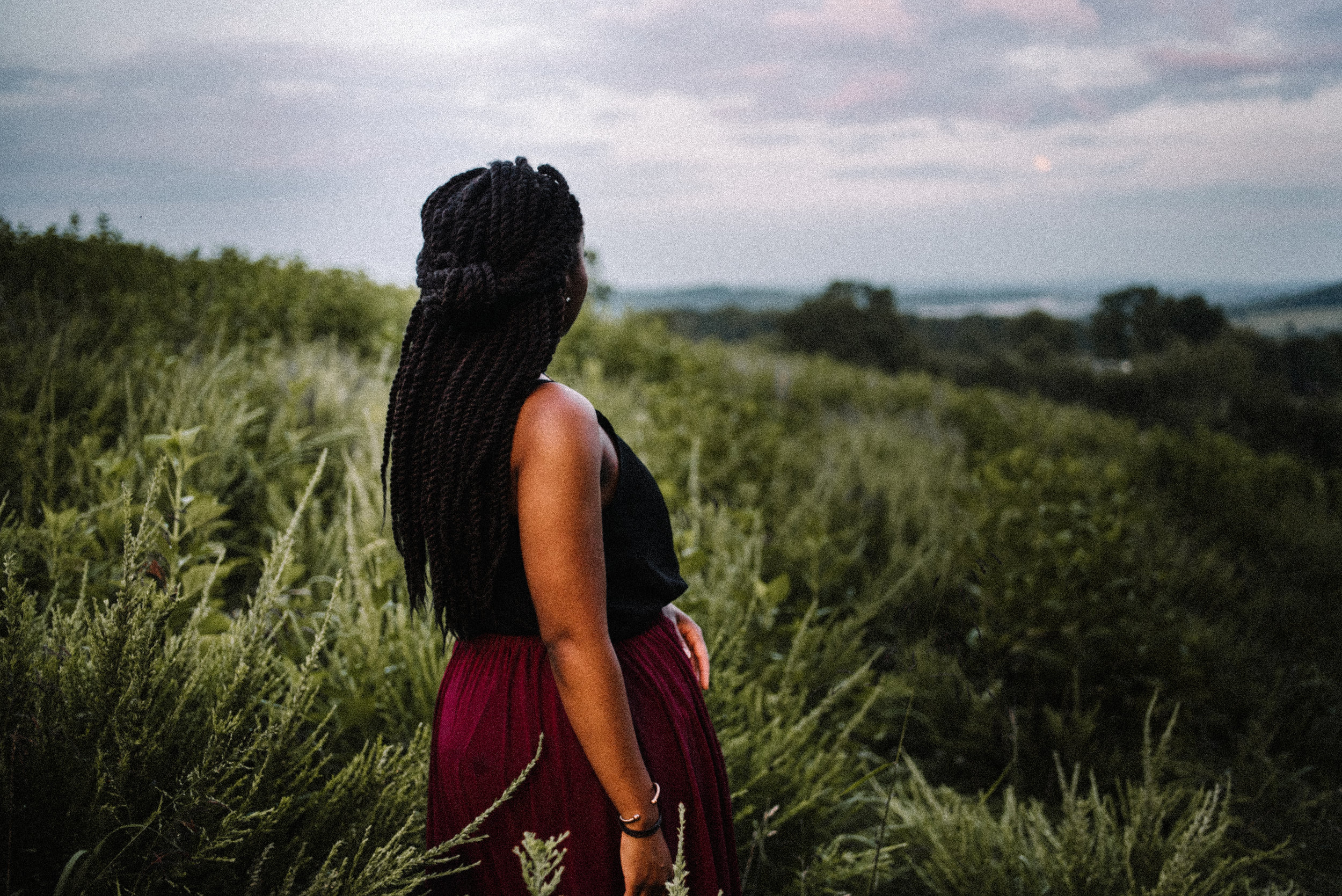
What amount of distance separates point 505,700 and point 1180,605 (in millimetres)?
6132

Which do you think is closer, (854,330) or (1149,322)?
(1149,322)

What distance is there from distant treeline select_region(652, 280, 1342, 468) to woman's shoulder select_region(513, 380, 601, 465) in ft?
35.1

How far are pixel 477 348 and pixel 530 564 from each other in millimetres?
379

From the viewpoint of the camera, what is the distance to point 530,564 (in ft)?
3.85

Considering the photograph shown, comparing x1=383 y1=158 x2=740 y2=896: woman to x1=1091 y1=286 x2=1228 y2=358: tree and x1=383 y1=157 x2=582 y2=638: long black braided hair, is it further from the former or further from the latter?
x1=1091 y1=286 x2=1228 y2=358: tree

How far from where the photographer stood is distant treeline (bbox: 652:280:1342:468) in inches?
847

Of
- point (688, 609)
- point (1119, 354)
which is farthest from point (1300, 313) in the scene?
point (688, 609)

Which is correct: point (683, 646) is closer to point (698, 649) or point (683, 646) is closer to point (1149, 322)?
point (698, 649)

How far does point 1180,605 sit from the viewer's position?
571cm

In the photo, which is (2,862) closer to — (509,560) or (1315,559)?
(509,560)

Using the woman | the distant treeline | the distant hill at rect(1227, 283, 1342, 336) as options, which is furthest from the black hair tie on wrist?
the distant hill at rect(1227, 283, 1342, 336)

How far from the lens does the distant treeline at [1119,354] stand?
21516mm

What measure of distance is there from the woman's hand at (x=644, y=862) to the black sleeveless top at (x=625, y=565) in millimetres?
353

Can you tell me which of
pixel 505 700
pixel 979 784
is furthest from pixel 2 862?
pixel 979 784
